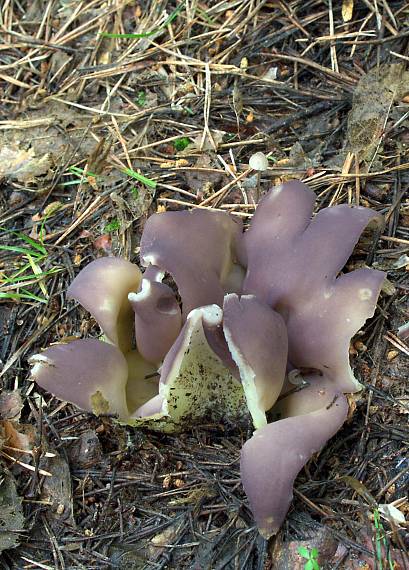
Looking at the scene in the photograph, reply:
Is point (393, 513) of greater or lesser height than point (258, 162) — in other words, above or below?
below

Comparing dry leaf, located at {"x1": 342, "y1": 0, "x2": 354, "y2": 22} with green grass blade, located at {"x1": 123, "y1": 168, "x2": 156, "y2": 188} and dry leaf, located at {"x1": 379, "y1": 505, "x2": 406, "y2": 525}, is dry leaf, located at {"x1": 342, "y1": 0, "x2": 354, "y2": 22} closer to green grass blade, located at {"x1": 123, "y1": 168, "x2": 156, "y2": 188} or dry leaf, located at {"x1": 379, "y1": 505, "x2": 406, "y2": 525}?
green grass blade, located at {"x1": 123, "y1": 168, "x2": 156, "y2": 188}

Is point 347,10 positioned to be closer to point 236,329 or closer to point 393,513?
point 236,329

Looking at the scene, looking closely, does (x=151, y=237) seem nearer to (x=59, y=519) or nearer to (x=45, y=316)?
(x=45, y=316)

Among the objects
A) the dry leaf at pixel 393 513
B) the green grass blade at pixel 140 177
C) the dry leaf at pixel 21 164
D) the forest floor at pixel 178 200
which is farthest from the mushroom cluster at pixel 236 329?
the dry leaf at pixel 21 164

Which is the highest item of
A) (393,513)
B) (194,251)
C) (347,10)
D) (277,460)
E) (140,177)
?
(347,10)

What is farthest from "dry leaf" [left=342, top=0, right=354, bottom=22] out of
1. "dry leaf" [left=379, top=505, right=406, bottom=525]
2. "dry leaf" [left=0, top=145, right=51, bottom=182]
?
"dry leaf" [left=379, top=505, right=406, bottom=525]

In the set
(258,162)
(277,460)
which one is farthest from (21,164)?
(277,460)

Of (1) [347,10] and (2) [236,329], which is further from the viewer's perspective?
(1) [347,10]

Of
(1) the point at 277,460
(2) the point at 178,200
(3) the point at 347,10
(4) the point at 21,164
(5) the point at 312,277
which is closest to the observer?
(1) the point at 277,460

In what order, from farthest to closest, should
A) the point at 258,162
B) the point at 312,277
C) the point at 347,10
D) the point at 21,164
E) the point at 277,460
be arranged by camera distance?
the point at 21,164
the point at 347,10
the point at 258,162
the point at 312,277
the point at 277,460
